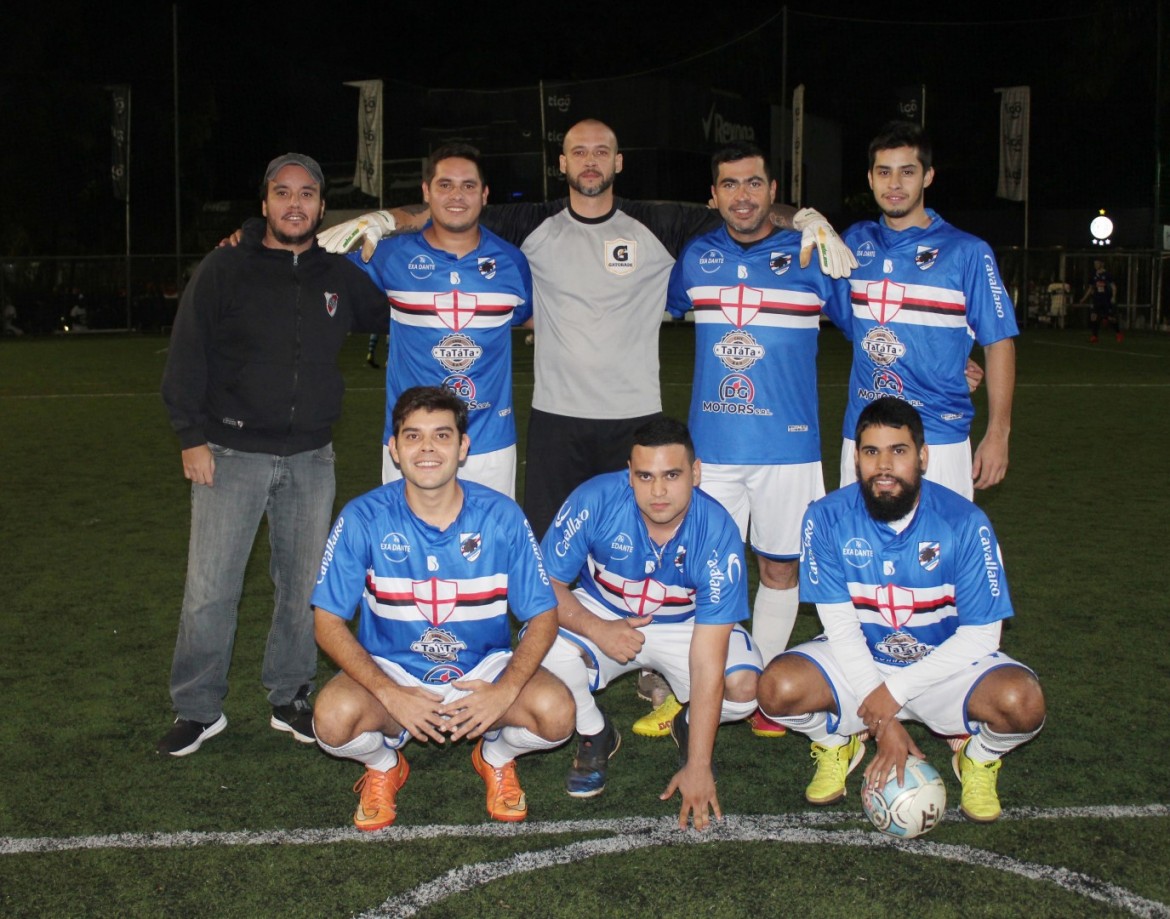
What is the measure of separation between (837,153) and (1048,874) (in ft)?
131

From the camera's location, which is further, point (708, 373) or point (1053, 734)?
point (708, 373)

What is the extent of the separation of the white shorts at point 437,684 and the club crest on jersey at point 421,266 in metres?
1.58

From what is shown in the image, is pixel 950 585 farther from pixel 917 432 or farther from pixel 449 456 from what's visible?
pixel 449 456

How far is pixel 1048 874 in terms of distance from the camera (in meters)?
3.64

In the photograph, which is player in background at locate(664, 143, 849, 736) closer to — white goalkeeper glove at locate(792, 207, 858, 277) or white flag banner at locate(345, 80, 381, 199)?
white goalkeeper glove at locate(792, 207, 858, 277)

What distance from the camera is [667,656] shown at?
15.2 feet

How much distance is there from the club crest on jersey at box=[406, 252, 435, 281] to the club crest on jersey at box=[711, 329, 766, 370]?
3.88 ft

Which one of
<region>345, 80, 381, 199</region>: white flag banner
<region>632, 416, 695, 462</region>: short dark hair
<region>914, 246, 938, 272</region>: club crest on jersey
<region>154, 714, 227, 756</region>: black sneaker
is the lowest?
<region>154, 714, 227, 756</region>: black sneaker

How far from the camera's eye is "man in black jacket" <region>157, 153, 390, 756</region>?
4539 millimetres

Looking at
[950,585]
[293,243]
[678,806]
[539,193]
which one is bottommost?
[678,806]

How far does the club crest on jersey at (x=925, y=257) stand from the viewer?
4.84 m

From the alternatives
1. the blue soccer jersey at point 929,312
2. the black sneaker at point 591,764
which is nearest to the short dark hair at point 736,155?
the blue soccer jersey at point 929,312

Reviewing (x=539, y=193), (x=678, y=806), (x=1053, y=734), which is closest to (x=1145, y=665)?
(x=1053, y=734)

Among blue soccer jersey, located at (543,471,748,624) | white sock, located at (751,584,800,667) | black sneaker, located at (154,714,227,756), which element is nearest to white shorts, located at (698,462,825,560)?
white sock, located at (751,584,800,667)
